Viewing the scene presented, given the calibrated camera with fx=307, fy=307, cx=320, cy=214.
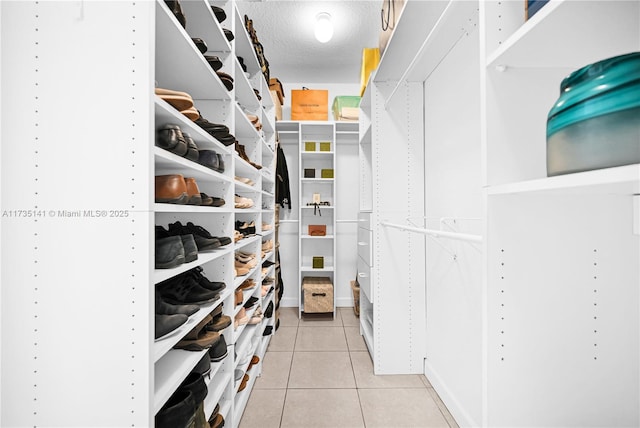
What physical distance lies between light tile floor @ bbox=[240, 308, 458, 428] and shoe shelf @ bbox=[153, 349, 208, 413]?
2.87 feet

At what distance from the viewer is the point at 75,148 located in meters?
0.75

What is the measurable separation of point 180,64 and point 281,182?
234cm

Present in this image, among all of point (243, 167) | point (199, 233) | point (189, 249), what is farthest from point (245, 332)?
point (189, 249)

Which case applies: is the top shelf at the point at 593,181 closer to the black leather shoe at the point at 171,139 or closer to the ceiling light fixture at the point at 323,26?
the black leather shoe at the point at 171,139

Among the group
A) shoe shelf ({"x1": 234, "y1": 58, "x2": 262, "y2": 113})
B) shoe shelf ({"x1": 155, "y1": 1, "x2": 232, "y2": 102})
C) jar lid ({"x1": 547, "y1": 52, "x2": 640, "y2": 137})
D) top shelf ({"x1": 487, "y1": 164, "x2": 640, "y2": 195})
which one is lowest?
top shelf ({"x1": 487, "y1": 164, "x2": 640, "y2": 195})

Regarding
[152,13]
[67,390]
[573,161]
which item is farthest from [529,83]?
[67,390]

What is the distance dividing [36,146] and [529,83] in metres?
1.21

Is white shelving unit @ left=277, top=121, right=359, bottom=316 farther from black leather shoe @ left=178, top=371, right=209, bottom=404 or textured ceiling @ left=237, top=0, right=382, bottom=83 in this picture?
black leather shoe @ left=178, top=371, right=209, bottom=404

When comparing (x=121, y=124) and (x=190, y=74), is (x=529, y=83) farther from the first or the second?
(x=190, y=74)

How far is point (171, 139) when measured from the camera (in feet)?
3.04

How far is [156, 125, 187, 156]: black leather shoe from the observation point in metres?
0.93

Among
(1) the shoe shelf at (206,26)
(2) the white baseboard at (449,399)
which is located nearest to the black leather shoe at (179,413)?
(2) the white baseboard at (449,399)

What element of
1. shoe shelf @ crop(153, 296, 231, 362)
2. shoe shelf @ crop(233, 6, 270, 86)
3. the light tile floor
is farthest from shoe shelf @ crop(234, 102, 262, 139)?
the light tile floor

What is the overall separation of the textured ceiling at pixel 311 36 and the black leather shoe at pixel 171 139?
75.6 inches
